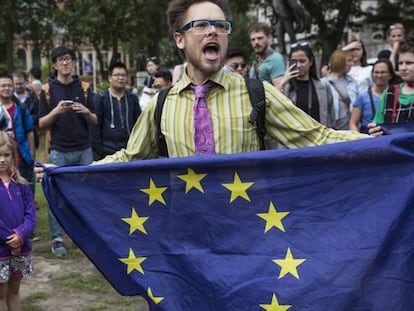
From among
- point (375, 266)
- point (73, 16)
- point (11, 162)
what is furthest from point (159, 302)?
point (73, 16)

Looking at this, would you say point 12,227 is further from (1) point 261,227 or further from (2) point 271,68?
(2) point 271,68

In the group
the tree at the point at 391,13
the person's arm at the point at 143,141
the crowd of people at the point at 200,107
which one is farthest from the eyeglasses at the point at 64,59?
the tree at the point at 391,13

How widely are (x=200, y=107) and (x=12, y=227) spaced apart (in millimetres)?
2183

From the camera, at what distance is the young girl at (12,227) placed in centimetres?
438

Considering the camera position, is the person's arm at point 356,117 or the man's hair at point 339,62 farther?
the man's hair at point 339,62

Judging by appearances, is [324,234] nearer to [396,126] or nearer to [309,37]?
[396,126]

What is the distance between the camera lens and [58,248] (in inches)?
266

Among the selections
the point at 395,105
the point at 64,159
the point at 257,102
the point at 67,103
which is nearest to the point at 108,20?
the point at 64,159

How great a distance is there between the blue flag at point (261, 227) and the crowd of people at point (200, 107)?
0.19 meters

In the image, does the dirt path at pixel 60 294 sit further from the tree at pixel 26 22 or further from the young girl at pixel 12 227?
the tree at pixel 26 22

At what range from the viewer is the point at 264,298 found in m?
2.72

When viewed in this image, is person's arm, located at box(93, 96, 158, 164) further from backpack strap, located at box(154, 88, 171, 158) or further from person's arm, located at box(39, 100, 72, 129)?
person's arm, located at box(39, 100, 72, 129)

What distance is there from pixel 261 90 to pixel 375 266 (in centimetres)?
90

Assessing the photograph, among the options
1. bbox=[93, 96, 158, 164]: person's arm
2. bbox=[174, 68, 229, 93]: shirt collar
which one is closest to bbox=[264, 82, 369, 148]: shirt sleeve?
bbox=[174, 68, 229, 93]: shirt collar
